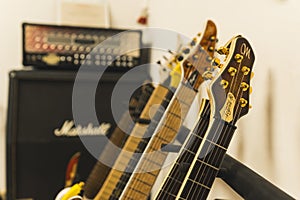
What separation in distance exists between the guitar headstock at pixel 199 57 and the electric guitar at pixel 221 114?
8.4 inches

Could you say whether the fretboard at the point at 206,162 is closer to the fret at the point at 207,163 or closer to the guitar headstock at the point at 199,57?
the fret at the point at 207,163

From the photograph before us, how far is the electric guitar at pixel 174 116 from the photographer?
3.33 ft

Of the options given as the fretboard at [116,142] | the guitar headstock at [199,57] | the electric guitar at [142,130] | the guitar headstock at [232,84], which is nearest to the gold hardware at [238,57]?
the guitar headstock at [232,84]

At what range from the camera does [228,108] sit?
777mm

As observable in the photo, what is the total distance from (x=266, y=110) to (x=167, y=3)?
84 centimetres

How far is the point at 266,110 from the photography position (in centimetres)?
93

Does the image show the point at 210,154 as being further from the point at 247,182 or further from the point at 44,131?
the point at 44,131

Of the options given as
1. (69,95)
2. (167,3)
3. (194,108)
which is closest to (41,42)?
(69,95)

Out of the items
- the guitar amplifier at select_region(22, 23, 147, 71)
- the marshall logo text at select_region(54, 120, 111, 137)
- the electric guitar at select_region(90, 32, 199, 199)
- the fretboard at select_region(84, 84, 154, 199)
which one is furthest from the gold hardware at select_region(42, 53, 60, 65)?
the electric guitar at select_region(90, 32, 199, 199)

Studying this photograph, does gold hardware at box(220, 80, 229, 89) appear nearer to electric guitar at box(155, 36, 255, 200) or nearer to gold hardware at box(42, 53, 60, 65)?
electric guitar at box(155, 36, 255, 200)

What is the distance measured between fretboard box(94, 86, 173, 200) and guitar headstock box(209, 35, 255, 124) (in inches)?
13.6

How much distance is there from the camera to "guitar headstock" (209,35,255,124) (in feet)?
2.53

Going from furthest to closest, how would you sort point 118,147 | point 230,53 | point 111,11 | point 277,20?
point 111,11
point 118,147
point 277,20
point 230,53

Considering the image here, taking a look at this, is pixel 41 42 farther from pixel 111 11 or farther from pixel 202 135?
pixel 202 135
